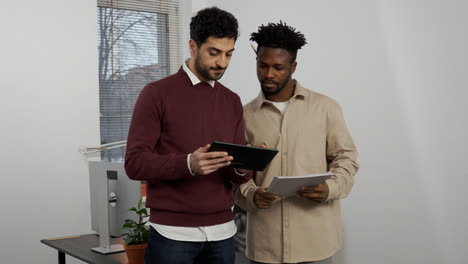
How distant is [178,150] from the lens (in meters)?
1.57

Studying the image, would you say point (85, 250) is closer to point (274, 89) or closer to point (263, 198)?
point (263, 198)

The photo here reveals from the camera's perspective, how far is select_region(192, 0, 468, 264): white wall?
250cm

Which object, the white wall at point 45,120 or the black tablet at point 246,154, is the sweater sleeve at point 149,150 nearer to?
the black tablet at point 246,154

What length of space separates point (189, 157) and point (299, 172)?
1.57 ft

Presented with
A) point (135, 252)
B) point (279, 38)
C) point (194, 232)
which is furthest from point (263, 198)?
point (135, 252)

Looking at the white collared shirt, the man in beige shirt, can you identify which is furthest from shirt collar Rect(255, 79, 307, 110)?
the white collared shirt

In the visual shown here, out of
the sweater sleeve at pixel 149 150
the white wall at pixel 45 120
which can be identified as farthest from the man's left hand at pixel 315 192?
the white wall at pixel 45 120

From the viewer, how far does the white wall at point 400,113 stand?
250 centimetres

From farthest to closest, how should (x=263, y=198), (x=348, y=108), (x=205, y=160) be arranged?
(x=348, y=108) → (x=263, y=198) → (x=205, y=160)

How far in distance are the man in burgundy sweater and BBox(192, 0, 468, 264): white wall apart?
1390 millimetres

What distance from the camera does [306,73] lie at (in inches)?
135

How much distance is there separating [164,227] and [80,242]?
1.32 m

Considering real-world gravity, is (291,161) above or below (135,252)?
above

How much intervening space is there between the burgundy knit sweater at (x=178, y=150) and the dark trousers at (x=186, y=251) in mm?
62
